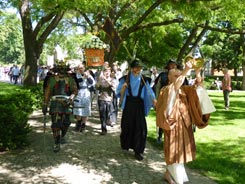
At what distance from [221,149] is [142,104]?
8.36ft

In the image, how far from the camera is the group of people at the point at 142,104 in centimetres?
549

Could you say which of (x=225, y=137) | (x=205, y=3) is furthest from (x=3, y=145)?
(x=205, y=3)

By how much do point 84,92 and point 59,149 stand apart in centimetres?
252

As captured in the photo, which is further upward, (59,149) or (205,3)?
(205,3)

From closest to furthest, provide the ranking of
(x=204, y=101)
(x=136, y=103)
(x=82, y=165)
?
1. (x=204, y=101)
2. (x=82, y=165)
3. (x=136, y=103)

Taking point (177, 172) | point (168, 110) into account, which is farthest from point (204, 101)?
point (177, 172)

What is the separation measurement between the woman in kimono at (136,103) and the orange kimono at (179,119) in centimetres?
182

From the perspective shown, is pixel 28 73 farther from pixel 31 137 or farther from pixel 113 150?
pixel 113 150

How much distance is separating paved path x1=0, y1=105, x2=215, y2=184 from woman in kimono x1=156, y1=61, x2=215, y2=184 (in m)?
0.80

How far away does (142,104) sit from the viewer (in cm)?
759

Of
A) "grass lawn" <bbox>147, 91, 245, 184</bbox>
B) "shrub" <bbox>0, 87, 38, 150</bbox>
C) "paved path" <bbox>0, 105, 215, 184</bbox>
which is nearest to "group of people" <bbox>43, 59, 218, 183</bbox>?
"paved path" <bbox>0, 105, 215, 184</bbox>

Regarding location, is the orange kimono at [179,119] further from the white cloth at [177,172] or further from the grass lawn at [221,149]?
the grass lawn at [221,149]

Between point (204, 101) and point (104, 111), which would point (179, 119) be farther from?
point (104, 111)

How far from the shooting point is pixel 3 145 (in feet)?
25.8
